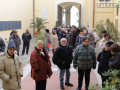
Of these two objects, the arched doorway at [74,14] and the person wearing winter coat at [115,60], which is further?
the arched doorway at [74,14]

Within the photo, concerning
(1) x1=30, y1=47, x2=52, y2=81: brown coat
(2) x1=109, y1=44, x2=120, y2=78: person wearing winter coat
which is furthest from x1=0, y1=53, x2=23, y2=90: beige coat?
(2) x1=109, y1=44, x2=120, y2=78: person wearing winter coat

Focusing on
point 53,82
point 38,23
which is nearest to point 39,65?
point 53,82

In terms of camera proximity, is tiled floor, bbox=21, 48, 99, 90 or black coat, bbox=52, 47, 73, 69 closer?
black coat, bbox=52, 47, 73, 69

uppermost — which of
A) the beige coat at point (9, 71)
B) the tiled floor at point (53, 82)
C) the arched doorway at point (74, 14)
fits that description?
the arched doorway at point (74, 14)

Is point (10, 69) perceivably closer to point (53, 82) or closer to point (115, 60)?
point (115, 60)

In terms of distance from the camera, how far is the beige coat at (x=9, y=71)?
4.29 metres

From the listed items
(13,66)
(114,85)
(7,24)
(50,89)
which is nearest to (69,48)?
(50,89)

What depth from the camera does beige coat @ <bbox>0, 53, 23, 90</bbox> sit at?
4289mm

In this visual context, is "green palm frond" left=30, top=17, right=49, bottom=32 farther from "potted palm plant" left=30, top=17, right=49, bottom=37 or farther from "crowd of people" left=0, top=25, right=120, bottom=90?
"crowd of people" left=0, top=25, right=120, bottom=90

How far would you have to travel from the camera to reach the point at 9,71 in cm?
439

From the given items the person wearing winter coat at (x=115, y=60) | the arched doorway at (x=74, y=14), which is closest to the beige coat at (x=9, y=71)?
the person wearing winter coat at (x=115, y=60)

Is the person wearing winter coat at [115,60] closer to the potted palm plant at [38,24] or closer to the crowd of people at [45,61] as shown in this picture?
the crowd of people at [45,61]

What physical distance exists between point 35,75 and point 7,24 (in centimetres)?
1284

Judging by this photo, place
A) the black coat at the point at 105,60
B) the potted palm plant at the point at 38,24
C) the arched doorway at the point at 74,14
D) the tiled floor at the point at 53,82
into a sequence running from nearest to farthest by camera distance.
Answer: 1. the black coat at the point at 105,60
2. the tiled floor at the point at 53,82
3. the potted palm plant at the point at 38,24
4. the arched doorway at the point at 74,14
